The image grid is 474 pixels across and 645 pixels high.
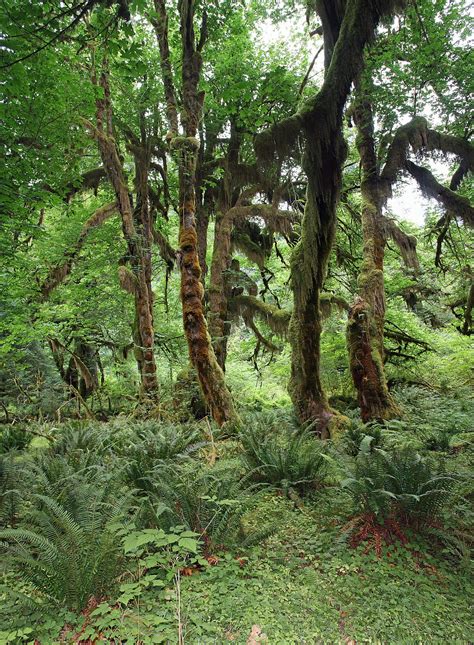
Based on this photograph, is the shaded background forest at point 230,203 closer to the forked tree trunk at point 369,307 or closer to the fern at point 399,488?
the forked tree trunk at point 369,307

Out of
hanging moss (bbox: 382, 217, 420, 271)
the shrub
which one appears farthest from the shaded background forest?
the shrub

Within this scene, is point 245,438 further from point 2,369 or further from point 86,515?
point 2,369

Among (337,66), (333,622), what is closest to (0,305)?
(337,66)

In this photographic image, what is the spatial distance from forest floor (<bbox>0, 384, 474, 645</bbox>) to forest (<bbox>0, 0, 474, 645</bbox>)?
0.6 inches

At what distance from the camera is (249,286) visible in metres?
9.32

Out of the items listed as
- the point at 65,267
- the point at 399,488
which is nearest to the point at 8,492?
the point at 399,488

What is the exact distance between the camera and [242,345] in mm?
11000

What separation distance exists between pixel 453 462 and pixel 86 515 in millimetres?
4186

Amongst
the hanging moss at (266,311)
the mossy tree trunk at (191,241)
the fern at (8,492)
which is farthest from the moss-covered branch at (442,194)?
the fern at (8,492)

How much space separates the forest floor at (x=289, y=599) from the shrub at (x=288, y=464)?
77cm

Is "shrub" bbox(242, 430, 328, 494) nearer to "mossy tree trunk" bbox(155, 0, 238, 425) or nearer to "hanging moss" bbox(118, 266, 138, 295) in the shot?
"mossy tree trunk" bbox(155, 0, 238, 425)

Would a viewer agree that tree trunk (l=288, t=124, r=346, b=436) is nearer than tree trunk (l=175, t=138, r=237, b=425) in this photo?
Yes

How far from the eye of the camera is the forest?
220cm

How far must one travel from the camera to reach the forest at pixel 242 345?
220 cm
